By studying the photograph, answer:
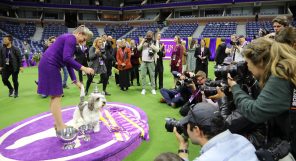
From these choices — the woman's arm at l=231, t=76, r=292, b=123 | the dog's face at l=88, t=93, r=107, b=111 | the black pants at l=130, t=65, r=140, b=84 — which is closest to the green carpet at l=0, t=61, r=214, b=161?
the black pants at l=130, t=65, r=140, b=84

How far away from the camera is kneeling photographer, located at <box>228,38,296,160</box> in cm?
163

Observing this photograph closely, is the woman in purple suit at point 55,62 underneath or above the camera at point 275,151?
above

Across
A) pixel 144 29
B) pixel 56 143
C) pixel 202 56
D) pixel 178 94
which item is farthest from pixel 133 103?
pixel 144 29

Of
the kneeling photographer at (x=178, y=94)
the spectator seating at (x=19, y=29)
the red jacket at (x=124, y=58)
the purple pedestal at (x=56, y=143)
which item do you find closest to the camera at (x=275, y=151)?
the purple pedestal at (x=56, y=143)

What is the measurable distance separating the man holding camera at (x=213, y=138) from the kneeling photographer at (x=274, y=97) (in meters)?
0.13

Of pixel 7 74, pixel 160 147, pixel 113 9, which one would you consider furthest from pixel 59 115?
pixel 113 9

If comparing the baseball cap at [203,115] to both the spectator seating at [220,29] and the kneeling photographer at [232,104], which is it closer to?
the kneeling photographer at [232,104]

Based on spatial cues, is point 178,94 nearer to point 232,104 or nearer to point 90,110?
point 90,110

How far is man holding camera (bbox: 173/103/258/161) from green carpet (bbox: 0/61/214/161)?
6.33 ft

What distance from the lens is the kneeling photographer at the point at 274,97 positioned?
1626 mm

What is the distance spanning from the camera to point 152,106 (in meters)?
6.18

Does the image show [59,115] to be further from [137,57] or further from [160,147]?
[137,57]

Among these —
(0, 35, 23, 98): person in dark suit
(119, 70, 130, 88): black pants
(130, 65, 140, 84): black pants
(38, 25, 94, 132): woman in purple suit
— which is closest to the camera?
(38, 25, 94, 132): woman in purple suit

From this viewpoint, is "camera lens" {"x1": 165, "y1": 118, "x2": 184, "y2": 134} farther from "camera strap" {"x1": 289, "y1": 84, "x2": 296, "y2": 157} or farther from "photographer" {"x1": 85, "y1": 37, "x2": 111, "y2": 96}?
"photographer" {"x1": 85, "y1": 37, "x2": 111, "y2": 96}
